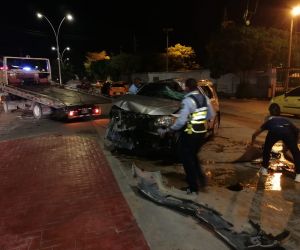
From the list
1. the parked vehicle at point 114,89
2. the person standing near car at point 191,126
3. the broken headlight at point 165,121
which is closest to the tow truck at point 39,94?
the broken headlight at point 165,121

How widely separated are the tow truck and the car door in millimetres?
7700

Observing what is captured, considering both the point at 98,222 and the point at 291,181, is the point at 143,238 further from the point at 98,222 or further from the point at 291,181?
the point at 291,181

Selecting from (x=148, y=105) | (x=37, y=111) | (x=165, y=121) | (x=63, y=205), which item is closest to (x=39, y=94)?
(x=37, y=111)

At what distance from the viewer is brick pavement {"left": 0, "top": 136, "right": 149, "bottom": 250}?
13.6 ft

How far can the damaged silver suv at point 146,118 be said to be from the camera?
7.07 metres

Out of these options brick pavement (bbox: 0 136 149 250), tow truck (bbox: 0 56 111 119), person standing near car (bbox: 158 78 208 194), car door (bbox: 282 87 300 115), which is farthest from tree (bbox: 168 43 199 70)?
person standing near car (bbox: 158 78 208 194)

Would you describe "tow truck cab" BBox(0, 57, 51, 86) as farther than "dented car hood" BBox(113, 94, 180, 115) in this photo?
Yes

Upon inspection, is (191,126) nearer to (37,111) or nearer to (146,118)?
(146,118)

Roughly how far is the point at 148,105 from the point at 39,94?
28.2 ft

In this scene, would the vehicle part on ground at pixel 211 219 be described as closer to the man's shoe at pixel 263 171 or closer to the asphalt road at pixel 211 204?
the asphalt road at pixel 211 204

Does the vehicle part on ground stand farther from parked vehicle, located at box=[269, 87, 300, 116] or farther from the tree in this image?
the tree

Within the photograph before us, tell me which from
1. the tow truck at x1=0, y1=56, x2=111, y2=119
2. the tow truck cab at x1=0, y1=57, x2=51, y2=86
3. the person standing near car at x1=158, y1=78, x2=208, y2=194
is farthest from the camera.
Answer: the tow truck cab at x1=0, y1=57, x2=51, y2=86

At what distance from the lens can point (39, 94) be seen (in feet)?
47.8

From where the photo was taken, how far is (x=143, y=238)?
4.12 metres
